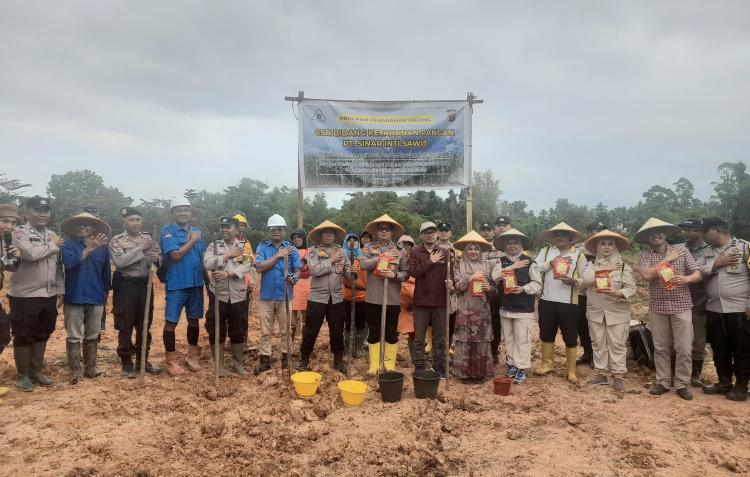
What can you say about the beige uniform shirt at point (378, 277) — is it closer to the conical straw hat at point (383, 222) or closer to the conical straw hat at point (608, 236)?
the conical straw hat at point (383, 222)

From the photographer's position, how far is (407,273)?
5793 mm

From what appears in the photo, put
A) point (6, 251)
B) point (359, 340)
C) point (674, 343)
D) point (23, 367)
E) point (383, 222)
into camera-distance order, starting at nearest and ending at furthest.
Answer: point (6, 251)
point (23, 367)
point (674, 343)
point (383, 222)
point (359, 340)

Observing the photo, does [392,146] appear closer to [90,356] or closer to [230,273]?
[230,273]

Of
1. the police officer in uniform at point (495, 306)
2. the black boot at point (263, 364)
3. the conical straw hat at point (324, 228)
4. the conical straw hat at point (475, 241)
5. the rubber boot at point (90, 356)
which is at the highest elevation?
the conical straw hat at point (324, 228)

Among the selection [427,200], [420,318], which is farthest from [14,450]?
[427,200]

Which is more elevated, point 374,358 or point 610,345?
point 610,345

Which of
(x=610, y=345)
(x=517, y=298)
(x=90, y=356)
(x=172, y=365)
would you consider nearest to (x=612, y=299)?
(x=610, y=345)

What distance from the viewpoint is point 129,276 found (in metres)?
5.64

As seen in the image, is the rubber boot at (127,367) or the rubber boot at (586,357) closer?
the rubber boot at (127,367)

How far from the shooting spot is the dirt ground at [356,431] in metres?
3.65

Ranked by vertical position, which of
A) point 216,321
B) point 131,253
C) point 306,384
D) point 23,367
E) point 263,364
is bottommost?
point 263,364

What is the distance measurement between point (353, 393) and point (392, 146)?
4.75 metres

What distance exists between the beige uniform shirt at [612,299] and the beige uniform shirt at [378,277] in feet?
7.38

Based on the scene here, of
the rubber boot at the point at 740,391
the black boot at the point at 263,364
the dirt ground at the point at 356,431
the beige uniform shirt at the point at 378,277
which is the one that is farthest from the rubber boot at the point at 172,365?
the rubber boot at the point at 740,391
